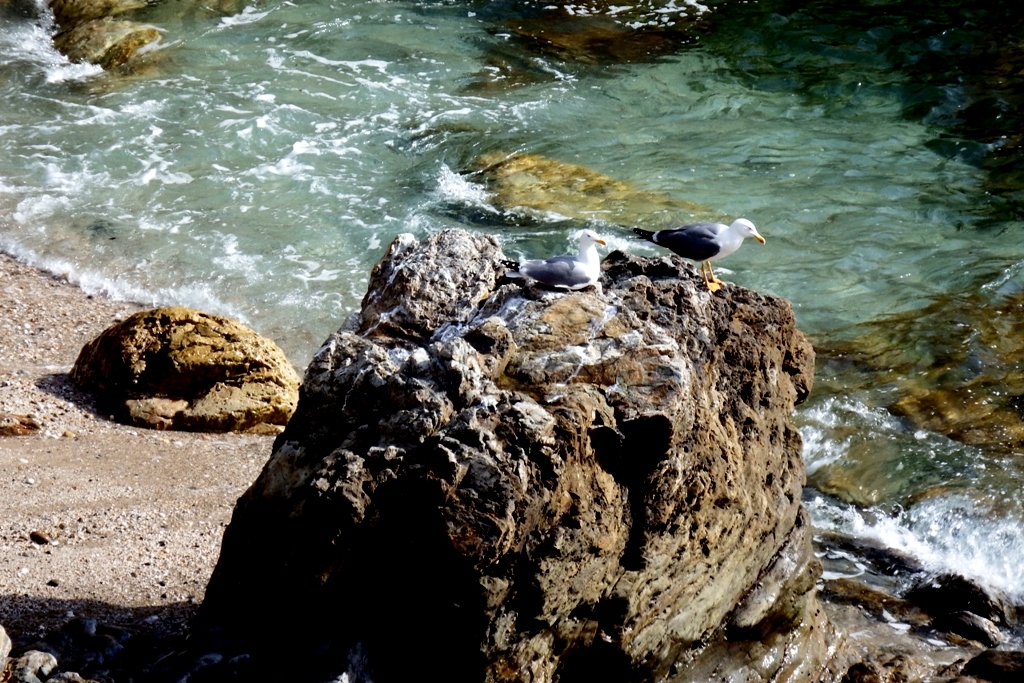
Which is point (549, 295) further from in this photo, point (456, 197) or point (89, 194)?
point (89, 194)

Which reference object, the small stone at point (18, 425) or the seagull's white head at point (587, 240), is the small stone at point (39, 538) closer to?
the small stone at point (18, 425)

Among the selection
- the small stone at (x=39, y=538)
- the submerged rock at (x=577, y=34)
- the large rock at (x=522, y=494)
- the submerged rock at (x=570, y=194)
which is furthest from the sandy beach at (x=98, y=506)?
the submerged rock at (x=577, y=34)

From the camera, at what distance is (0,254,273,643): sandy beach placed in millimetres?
4652

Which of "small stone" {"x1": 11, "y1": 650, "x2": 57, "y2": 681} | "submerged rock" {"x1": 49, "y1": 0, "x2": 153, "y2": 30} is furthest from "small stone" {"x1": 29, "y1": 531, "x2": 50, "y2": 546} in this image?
"submerged rock" {"x1": 49, "y1": 0, "x2": 153, "y2": 30}

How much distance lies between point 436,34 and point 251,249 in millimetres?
6627

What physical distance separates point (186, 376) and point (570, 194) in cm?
516

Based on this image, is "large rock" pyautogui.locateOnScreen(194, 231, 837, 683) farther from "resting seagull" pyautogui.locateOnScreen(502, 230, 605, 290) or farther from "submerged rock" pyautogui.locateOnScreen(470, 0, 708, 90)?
"submerged rock" pyautogui.locateOnScreen(470, 0, 708, 90)

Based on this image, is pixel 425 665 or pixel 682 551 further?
pixel 682 551

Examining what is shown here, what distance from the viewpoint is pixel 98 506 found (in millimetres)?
5461

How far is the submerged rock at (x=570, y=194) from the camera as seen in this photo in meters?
10.6

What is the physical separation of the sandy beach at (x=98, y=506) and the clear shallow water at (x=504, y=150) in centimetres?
190

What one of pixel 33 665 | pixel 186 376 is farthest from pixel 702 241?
pixel 33 665

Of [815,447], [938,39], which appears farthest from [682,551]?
[938,39]

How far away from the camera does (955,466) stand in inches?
277
